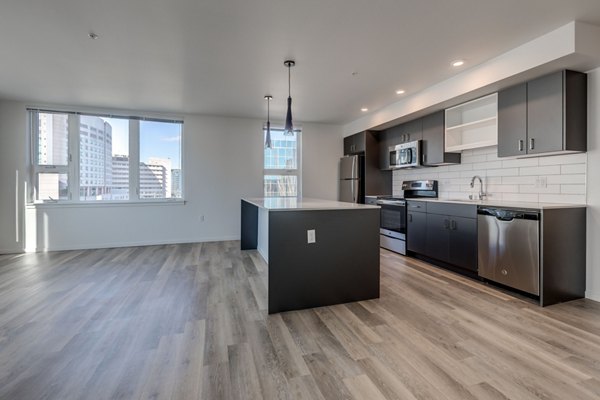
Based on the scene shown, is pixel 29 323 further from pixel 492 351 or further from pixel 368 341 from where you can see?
pixel 492 351

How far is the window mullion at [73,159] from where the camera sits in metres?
4.89

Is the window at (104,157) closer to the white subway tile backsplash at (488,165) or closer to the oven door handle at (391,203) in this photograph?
the oven door handle at (391,203)

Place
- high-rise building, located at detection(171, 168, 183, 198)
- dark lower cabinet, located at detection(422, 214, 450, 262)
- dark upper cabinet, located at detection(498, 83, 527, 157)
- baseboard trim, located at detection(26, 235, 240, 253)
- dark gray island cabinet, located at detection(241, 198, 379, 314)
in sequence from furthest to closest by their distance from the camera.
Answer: high-rise building, located at detection(171, 168, 183, 198) < baseboard trim, located at detection(26, 235, 240, 253) < dark lower cabinet, located at detection(422, 214, 450, 262) < dark upper cabinet, located at detection(498, 83, 527, 157) < dark gray island cabinet, located at detection(241, 198, 379, 314)

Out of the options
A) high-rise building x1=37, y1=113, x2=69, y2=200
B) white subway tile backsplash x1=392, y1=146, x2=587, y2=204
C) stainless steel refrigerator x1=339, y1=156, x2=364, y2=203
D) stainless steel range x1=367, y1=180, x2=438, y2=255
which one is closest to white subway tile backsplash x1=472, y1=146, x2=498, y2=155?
white subway tile backsplash x1=392, y1=146, x2=587, y2=204

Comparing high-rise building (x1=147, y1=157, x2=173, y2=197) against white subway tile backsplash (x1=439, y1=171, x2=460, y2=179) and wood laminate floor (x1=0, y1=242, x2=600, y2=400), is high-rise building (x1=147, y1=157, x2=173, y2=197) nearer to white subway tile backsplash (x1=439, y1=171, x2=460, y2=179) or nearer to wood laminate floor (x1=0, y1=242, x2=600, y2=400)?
wood laminate floor (x1=0, y1=242, x2=600, y2=400)

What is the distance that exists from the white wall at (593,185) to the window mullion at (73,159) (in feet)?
22.7

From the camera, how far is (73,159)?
4.90 meters

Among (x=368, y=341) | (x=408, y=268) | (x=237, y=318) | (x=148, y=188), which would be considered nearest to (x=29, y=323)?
(x=237, y=318)

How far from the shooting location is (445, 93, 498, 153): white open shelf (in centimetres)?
351

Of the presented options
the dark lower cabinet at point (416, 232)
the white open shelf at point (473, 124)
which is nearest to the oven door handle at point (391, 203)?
the dark lower cabinet at point (416, 232)

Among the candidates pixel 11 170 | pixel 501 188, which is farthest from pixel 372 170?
pixel 11 170

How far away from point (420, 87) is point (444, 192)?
162 centimetres

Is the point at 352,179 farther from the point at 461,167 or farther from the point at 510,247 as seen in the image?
the point at 510,247

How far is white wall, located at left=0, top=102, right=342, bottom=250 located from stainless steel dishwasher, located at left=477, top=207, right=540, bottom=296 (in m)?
3.57
